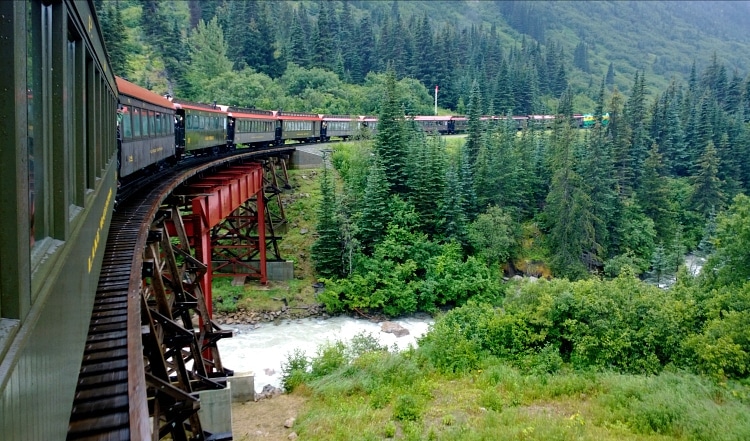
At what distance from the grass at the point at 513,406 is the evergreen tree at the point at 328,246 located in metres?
11.6

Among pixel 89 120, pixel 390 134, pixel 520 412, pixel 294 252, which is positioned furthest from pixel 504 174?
pixel 89 120

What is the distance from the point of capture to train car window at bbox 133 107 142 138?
1297cm

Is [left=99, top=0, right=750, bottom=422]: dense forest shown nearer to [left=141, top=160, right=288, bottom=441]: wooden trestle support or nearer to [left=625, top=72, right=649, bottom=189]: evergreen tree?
[left=625, top=72, right=649, bottom=189]: evergreen tree

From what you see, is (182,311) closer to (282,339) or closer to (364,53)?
(282,339)

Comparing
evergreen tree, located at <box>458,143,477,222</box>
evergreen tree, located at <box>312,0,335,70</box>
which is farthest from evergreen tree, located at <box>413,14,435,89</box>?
evergreen tree, located at <box>458,143,477,222</box>

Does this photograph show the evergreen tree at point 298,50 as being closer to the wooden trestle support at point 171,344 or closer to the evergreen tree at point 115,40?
the evergreen tree at point 115,40

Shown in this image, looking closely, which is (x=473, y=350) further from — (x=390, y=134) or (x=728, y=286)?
(x=390, y=134)

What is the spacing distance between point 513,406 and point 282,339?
37.9ft

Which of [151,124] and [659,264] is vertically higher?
[151,124]

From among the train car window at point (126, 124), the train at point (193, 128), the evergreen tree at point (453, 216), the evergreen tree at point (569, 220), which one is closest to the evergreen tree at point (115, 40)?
the train at point (193, 128)

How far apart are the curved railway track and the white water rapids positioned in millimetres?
5540

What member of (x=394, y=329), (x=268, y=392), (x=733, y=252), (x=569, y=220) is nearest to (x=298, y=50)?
(x=569, y=220)

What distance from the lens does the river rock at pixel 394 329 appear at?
25188 mm

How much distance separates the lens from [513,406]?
14016mm
